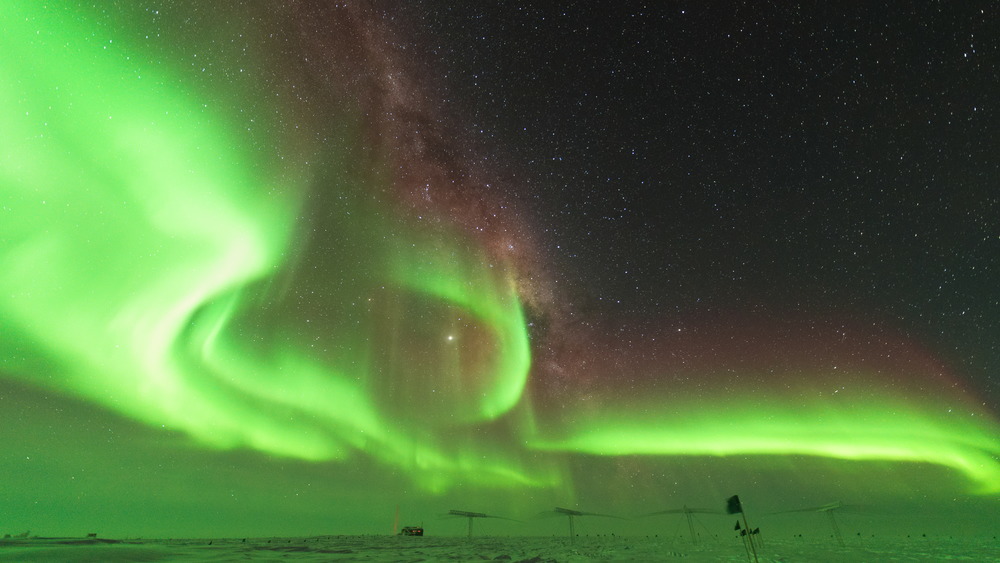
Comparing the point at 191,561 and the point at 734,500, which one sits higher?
the point at 734,500

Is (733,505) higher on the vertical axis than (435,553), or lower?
higher

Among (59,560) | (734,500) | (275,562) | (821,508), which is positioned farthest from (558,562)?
(821,508)

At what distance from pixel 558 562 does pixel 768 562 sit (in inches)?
590

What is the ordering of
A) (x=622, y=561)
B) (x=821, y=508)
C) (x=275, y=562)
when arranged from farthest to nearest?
(x=821, y=508) → (x=622, y=561) → (x=275, y=562)

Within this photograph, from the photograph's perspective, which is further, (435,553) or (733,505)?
(435,553)

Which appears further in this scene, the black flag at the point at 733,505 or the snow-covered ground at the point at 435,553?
the snow-covered ground at the point at 435,553

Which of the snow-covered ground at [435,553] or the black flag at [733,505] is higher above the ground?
the black flag at [733,505]

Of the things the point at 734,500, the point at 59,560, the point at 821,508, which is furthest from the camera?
the point at 821,508

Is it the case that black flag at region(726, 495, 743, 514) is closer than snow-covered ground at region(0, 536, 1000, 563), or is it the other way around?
black flag at region(726, 495, 743, 514)

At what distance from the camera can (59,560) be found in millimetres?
26484

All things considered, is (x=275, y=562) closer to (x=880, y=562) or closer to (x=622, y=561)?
(x=622, y=561)

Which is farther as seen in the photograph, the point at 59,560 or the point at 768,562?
the point at 768,562

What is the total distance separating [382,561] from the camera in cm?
2994

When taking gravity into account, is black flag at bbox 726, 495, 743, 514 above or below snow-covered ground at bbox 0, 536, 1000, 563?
above
